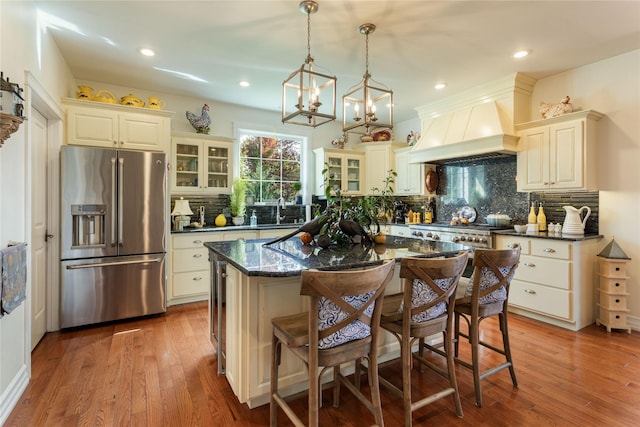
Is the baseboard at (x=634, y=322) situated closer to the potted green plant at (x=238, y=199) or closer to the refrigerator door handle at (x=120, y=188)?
the potted green plant at (x=238, y=199)

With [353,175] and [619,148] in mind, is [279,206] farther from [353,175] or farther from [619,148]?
[619,148]

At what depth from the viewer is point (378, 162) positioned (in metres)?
5.62

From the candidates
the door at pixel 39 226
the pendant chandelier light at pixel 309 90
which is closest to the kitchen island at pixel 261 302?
the pendant chandelier light at pixel 309 90

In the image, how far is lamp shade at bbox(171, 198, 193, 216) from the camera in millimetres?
4232

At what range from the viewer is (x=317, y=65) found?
348cm

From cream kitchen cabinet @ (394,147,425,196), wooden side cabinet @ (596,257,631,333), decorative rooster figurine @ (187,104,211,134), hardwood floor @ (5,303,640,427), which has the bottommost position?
hardwood floor @ (5,303,640,427)

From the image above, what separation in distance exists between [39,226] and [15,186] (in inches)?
43.2

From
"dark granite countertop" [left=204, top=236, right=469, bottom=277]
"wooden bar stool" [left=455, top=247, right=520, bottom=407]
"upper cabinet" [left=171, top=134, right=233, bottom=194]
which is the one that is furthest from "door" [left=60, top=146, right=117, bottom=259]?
"wooden bar stool" [left=455, top=247, right=520, bottom=407]

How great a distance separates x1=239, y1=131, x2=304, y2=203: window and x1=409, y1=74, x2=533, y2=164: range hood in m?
1.99

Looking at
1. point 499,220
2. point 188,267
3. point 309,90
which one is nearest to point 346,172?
point 499,220

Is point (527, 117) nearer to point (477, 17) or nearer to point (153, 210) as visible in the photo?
point (477, 17)

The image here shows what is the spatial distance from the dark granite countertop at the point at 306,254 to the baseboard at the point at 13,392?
4.64 ft

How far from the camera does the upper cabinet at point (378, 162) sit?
554 cm

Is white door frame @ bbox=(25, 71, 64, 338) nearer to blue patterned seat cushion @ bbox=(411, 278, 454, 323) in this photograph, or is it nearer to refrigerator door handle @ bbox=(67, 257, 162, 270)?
refrigerator door handle @ bbox=(67, 257, 162, 270)
